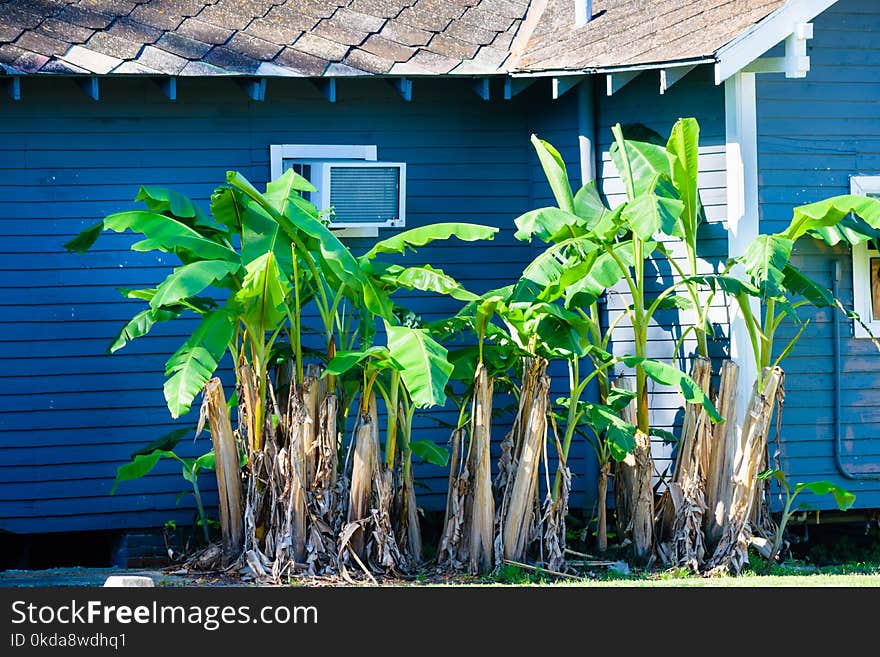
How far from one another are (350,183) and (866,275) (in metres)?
4.07

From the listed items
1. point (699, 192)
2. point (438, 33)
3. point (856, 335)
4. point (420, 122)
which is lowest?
point (856, 335)

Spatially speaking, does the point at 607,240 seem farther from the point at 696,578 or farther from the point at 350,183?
the point at 696,578

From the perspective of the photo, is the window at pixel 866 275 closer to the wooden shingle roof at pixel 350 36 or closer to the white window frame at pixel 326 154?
the wooden shingle roof at pixel 350 36

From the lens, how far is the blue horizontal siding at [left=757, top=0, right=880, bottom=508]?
10430mm

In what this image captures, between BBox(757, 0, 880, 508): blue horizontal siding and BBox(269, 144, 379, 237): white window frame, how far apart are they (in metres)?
3.09

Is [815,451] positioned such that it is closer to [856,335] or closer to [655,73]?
[856,335]

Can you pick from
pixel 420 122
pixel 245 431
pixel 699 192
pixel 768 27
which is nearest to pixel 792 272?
pixel 699 192

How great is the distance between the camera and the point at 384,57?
35.7 ft

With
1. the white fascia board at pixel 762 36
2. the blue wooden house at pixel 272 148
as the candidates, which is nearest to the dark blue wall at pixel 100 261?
the blue wooden house at pixel 272 148

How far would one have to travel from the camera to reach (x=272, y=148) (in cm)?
1095

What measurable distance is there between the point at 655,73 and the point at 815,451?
3157 millimetres

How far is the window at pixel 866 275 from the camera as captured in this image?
10.6 m

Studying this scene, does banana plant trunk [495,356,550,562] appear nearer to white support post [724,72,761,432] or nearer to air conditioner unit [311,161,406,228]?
white support post [724,72,761,432]

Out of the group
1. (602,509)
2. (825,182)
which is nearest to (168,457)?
(602,509)
